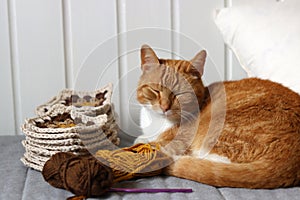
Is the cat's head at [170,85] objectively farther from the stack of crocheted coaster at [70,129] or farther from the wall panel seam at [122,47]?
the wall panel seam at [122,47]

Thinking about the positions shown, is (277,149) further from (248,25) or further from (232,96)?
(248,25)

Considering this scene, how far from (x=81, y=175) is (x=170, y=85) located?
A: 380mm

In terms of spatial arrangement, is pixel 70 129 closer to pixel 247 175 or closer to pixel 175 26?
pixel 247 175

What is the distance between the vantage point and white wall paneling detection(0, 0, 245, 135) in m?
1.80

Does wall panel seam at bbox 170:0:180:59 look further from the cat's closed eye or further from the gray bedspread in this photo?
the gray bedspread

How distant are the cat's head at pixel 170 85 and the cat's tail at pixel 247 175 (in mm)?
226

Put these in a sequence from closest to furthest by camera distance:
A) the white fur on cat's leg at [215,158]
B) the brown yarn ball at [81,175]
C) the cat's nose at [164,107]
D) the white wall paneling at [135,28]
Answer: the brown yarn ball at [81,175] → the white fur on cat's leg at [215,158] → the cat's nose at [164,107] → the white wall paneling at [135,28]

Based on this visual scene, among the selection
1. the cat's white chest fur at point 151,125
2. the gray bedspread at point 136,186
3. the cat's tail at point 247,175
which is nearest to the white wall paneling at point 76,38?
the cat's white chest fur at point 151,125

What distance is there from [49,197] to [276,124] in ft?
1.85

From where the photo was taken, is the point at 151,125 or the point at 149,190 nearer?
the point at 149,190

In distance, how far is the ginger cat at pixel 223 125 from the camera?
120 cm

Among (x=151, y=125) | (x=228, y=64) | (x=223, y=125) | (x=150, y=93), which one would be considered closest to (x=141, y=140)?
(x=151, y=125)

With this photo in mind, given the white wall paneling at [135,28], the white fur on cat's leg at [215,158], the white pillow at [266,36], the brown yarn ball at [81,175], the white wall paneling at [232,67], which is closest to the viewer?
the brown yarn ball at [81,175]

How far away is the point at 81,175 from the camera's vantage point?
45.2 inches
